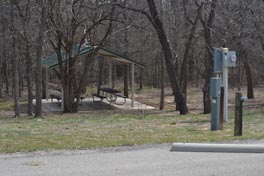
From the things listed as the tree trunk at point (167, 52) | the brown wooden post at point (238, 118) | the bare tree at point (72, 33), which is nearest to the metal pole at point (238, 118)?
the brown wooden post at point (238, 118)

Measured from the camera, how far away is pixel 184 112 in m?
20.9

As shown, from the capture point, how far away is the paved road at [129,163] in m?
6.64

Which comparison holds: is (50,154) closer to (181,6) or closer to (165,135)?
(165,135)

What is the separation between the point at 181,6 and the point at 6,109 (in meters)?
12.7

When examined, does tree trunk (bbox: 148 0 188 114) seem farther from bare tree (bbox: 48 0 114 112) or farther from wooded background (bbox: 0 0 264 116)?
bare tree (bbox: 48 0 114 112)

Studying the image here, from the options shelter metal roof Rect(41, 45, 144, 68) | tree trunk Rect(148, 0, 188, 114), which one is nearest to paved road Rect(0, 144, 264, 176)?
tree trunk Rect(148, 0, 188, 114)

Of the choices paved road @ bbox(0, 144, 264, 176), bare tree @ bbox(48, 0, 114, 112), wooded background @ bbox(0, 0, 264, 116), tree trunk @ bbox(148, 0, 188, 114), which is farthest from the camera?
bare tree @ bbox(48, 0, 114, 112)

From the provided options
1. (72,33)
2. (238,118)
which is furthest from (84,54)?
(238,118)

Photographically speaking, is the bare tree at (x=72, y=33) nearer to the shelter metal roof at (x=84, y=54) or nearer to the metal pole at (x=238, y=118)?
the shelter metal roof at (x=84, y=54)

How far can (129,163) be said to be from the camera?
732 cm

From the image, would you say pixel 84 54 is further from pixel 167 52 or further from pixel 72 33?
pixel 167 52

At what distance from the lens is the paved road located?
21.8 feet

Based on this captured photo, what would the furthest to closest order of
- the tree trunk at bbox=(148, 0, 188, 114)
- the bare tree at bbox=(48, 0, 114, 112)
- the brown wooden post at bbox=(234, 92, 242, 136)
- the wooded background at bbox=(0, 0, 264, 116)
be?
the bare tree at bbox=(48, 0, 114, 112), the wooded background at bbox=(0, 0, 264, 116), the tree trunk at bbox=(148, 0, 188, 114), the brown wooden post at bbox=(234, 92, 242, 136)

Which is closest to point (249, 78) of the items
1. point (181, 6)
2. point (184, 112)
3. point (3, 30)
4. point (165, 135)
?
point (181, 6)
